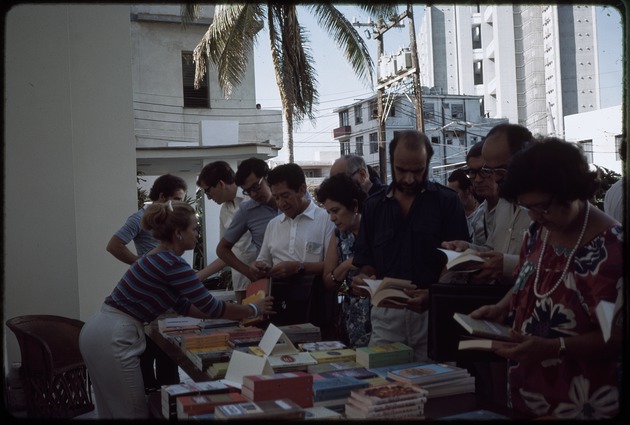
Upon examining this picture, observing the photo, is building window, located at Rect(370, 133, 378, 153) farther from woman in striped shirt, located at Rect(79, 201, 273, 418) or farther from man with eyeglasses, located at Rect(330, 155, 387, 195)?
woman in striped shirt, located at Rect(79, 201, 273, 418)

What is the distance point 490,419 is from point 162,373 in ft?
9.47

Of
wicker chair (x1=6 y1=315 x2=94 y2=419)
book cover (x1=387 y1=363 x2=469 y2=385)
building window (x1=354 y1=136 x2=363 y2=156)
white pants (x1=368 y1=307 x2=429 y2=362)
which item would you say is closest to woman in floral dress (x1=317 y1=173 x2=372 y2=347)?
white pants (x1=368 y1=307 x2=429 y2=362)

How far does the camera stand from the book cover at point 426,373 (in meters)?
2.26

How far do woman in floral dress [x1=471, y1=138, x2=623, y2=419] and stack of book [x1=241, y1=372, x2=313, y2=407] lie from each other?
629mm

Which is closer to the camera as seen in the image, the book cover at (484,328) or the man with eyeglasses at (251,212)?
the book cover at (484,328)

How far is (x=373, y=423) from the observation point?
1.99m

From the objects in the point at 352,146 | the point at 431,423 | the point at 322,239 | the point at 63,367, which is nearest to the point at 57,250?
the point at 63,367

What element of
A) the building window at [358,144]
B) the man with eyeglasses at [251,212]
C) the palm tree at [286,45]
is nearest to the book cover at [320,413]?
the man with eyeglasses at [251,212]

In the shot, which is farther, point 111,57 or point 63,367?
point 111,57

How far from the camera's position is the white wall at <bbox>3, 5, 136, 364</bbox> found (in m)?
5.21

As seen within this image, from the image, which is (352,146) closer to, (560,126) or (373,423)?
(560,126)

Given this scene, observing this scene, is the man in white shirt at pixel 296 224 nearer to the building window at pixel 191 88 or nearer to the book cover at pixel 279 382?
the book cover at pixel 279 382

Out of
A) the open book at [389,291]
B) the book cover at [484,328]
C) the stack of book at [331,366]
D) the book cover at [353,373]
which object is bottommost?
the stack of book at [331,366]

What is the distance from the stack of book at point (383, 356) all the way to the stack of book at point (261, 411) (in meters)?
0.58
